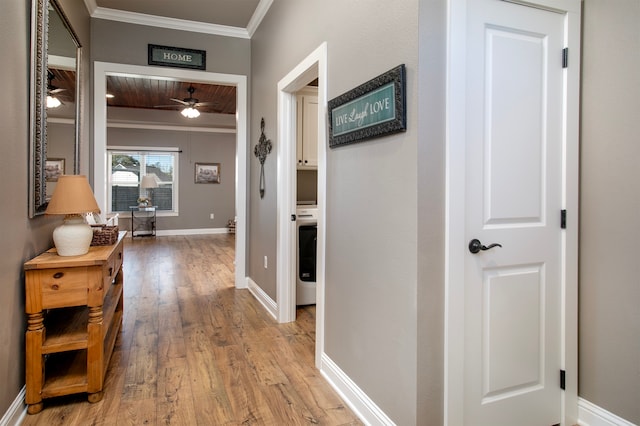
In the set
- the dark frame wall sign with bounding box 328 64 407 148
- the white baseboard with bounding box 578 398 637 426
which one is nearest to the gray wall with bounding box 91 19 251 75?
the dark frame wall sign with bounding box 328 64 407 148

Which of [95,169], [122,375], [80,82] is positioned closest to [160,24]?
[80,82]

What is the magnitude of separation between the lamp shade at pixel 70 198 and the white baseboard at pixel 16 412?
91 cm

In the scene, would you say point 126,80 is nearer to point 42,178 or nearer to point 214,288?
point 214,288

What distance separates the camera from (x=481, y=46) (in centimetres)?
164

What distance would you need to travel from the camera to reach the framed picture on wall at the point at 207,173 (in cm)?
955

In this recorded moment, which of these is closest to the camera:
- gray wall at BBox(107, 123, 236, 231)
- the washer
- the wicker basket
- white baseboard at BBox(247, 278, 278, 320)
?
the wicker basket

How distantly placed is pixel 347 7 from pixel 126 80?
513 centimetres

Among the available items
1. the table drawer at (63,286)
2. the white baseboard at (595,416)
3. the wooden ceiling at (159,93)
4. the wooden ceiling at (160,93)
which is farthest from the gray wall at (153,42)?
the white baseboard at (595,416)

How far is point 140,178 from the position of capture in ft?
30.1

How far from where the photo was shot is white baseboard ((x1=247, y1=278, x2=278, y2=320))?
136 inches

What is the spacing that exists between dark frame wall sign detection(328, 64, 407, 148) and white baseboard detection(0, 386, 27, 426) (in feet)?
6.63

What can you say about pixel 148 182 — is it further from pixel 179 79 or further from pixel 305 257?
pixel 305 257

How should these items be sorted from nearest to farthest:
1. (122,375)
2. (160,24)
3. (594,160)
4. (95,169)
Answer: (594,160), (122,375), (95,169), (160,24)

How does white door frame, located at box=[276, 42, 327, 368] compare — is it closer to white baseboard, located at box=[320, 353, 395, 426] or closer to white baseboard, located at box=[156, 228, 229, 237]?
white baseboard, located at box=[320, 353, 395, 426]
